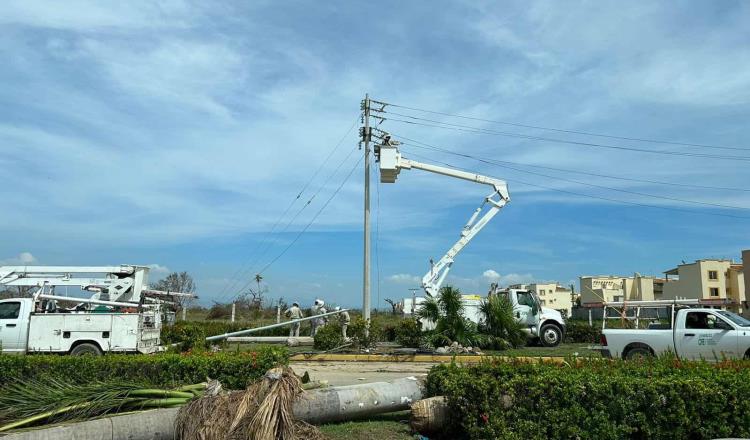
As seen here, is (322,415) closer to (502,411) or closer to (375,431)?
(375,431)

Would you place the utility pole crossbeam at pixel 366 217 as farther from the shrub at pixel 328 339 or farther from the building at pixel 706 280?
the building at pixel 706 280

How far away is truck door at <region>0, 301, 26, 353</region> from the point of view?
14.5 m

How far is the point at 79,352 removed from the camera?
47.0 feet

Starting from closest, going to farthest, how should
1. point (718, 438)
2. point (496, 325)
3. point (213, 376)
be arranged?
point (718, 438) < point (213, 376) < point (496, 325)

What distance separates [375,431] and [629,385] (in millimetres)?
3259

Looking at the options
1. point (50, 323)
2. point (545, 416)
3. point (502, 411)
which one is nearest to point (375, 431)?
point (502, 411)

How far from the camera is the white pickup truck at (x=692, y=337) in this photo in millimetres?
14469

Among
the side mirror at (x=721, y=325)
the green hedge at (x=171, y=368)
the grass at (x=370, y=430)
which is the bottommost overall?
the grass at (x=370, y=430)

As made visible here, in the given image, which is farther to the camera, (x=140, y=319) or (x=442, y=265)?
(x=442, y=265)

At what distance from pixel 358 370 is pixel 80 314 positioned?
Result: 7.12 metres

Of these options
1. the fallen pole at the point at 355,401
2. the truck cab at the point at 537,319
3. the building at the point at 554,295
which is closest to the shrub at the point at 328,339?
the truck cab at the point at 537,319

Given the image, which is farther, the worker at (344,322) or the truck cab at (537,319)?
the truck cab at (537,319)

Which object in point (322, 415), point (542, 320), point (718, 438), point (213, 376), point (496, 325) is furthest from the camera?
point (542, 320)

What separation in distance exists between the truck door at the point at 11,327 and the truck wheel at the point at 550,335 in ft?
57.0
